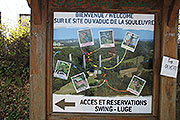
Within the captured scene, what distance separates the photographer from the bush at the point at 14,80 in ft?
13.3

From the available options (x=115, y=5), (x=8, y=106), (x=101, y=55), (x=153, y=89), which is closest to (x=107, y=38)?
(x=101, y=55)

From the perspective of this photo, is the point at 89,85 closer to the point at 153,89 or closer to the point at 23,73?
the point at 153,89

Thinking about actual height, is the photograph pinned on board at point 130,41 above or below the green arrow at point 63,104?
above

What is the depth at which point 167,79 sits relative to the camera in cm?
269

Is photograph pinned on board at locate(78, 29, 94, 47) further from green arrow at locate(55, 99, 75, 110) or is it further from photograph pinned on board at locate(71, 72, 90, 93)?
green arrow at locate(55, 99, 75, 110)

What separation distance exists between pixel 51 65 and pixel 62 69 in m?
0.17

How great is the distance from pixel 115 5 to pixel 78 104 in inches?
58.8

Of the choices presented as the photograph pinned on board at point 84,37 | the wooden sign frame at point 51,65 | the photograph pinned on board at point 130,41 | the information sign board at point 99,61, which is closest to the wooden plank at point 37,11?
the wooden sign frame at point 51,65

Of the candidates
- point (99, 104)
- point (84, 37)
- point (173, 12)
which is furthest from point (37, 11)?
point (173, 12)

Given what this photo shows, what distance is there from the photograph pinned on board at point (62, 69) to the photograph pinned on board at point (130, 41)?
84 cm

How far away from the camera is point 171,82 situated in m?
2.70

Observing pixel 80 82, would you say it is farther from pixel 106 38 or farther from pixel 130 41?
pixel 130 41

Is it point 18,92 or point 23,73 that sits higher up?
point 23,73

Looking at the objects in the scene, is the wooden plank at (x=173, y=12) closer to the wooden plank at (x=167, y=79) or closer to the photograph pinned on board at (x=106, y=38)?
the wooden plank at (x=167, y=79)
